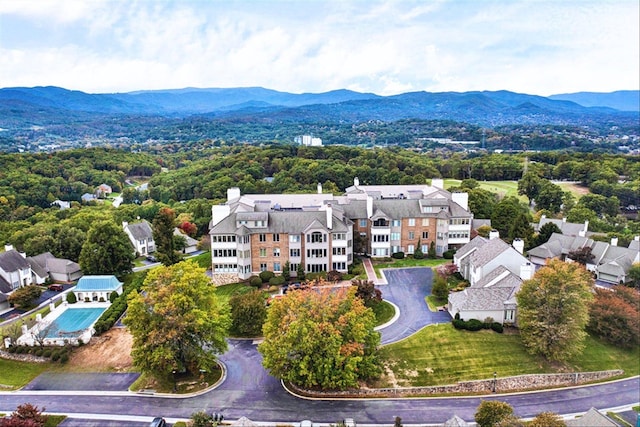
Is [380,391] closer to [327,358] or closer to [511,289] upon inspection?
[327,358]

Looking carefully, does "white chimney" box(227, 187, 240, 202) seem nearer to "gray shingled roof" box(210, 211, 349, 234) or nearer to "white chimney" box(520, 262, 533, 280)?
"gray shingled roof" box(210, 211, 349, 234)

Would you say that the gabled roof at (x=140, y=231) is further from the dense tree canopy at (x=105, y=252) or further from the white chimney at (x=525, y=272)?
the white chimney at (x=525, y=272)

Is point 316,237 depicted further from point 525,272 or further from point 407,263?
point 525,272

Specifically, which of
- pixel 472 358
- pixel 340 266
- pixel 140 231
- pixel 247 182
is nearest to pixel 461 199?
pixel 340 266

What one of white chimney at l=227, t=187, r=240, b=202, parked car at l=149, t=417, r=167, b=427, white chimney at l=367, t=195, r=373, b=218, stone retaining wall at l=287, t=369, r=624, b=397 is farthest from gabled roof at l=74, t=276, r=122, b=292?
white chimney at l=367, t=195, r=373, b=218

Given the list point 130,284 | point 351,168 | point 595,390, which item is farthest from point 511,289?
point 351,168

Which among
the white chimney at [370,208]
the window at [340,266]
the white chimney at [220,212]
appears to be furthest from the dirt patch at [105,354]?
the white chimney at [370,208]
